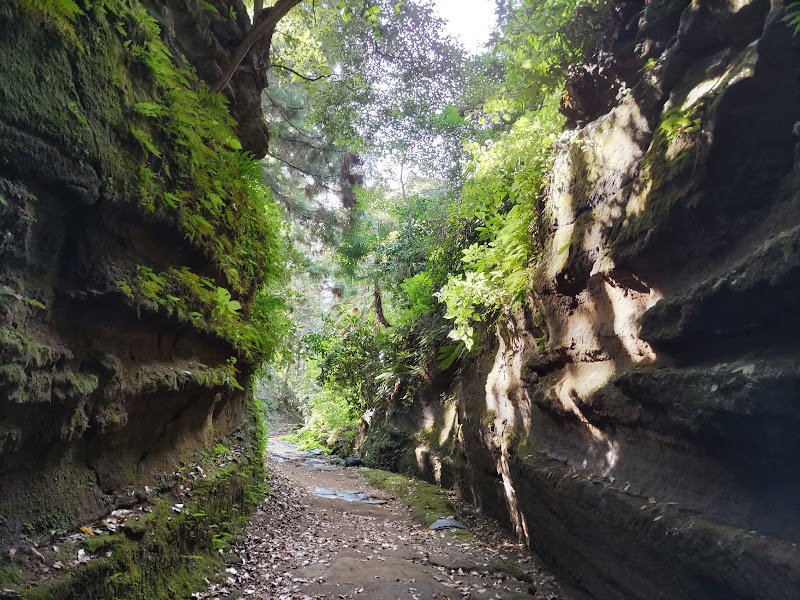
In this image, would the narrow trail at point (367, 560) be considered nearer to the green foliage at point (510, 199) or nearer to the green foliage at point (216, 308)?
the green foliage at point (216, 308)

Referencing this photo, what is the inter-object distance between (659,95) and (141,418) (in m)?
5.92

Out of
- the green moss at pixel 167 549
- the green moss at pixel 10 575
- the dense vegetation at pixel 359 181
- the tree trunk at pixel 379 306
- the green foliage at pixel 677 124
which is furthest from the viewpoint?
the tree trunk at pixel 379 306

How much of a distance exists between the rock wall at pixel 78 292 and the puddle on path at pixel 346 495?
4622 mm

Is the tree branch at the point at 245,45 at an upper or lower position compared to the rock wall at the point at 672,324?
upper

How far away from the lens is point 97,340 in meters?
3.73

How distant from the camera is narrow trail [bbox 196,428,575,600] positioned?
4551 mm

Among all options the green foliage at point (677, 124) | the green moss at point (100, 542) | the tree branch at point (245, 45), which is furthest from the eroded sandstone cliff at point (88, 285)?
the green foliage at point (677, 124)

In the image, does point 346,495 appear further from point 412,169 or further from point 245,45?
point 412,169

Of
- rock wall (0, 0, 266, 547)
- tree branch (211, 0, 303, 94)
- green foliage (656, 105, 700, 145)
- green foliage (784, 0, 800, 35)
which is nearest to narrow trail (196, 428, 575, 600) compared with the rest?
rock wall (0, 0, 266, 547)

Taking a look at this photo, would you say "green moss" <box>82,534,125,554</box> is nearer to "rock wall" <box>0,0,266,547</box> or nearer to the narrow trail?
"rock wall" <box>0,0,266,547</box>

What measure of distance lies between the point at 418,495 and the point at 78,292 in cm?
703

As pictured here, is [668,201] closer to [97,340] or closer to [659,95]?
[659,95]

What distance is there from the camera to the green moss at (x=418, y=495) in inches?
301

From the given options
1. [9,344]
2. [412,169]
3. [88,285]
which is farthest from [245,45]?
[412,169]
